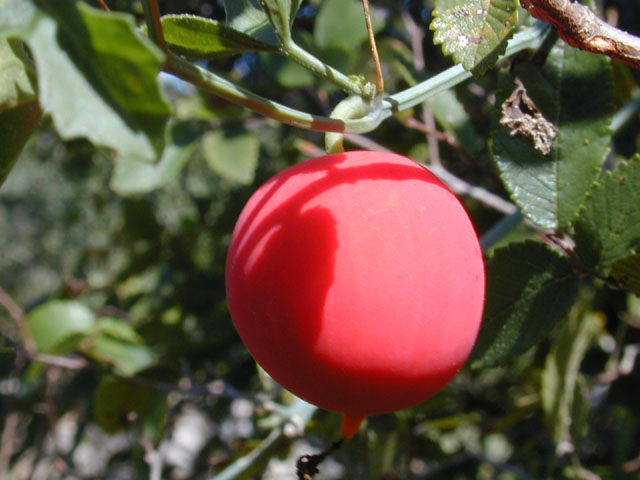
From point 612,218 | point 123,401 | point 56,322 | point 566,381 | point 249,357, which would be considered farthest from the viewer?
point 249,357

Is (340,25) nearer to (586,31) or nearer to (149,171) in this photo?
(149,171)

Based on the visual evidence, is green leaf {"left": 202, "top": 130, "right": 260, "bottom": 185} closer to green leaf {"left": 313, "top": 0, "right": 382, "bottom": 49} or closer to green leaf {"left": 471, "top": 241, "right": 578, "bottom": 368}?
green leaf {"left": 313, "top": 0, "right": 382, "bottom": 49}

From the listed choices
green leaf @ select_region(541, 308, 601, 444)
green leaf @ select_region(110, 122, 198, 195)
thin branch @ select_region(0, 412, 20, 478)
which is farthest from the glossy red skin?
thin branch @ select_region(0, 412, 20, 478)

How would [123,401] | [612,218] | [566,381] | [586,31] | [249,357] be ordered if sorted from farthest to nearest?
[249,357], [123,401], [566,381], [612,218], [586,31]

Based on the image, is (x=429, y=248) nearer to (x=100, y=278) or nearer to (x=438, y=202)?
(x=438, y=202)

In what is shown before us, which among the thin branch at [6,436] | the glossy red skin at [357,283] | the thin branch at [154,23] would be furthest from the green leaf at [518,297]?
the thin branch at [6,436]

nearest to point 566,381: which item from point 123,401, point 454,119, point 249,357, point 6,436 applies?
point 454,119

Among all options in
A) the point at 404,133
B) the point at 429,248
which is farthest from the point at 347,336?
the point at 404,133
